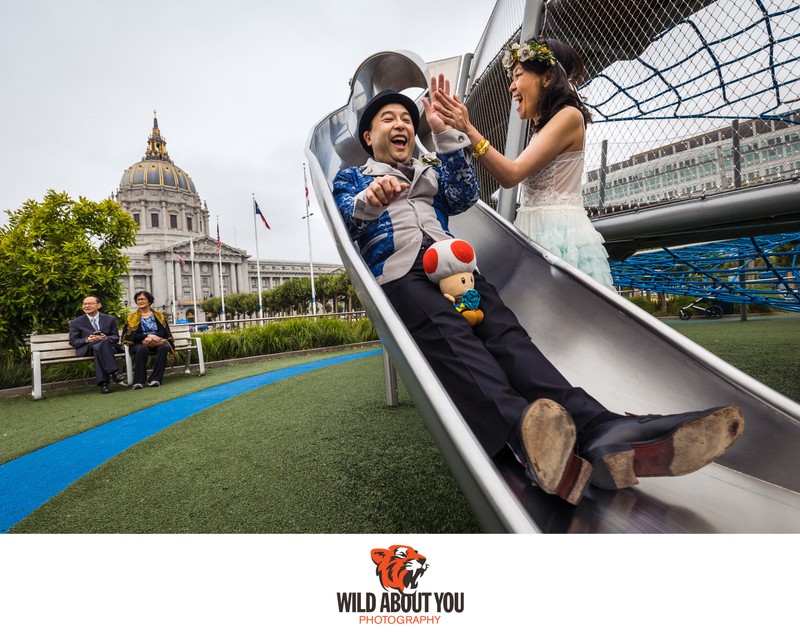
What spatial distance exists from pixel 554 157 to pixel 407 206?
499mm

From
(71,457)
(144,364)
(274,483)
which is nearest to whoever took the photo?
(274,483)

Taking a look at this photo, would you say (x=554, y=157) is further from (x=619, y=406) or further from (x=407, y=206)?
(x=619, y=406)

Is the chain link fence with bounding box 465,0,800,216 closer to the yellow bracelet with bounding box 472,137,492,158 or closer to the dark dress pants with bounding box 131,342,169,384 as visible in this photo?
the yellow bracelet with bounding box 472,137,492,158

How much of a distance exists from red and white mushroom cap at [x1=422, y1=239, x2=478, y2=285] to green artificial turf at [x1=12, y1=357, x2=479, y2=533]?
59cm

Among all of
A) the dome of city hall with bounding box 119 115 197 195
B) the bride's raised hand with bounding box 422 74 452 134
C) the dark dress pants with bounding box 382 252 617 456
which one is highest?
the dome of city hall with bounding box 119 115 197 195

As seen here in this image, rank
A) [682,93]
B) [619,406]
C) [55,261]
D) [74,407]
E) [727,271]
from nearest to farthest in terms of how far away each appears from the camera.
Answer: [619,406] < [682,93] < [727,271] < [74,407] < [55,261]

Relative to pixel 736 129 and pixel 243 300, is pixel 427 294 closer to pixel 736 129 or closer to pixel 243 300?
pixel 736 129

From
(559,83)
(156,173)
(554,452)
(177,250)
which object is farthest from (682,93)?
(156,173)

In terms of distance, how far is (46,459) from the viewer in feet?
5.26

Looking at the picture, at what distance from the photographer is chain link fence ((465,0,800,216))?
1555mm

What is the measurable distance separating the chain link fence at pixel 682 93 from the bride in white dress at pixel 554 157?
695 mm
